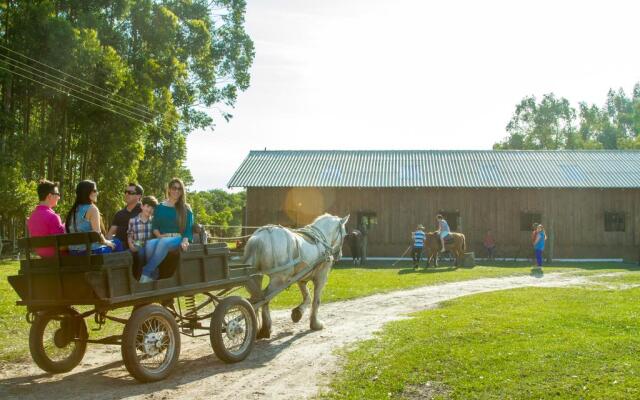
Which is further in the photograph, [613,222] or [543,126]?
[543,126]

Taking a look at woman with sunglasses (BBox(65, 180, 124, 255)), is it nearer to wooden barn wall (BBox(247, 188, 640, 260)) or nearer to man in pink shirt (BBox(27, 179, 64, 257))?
man in pink shirt (BBox(27, 179, 64, 257))

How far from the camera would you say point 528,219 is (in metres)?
30.9

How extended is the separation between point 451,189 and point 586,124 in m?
53.6

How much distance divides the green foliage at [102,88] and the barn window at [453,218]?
585 inches

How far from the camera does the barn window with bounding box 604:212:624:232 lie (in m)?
30.7

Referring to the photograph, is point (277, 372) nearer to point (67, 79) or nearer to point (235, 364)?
point (235, 364)

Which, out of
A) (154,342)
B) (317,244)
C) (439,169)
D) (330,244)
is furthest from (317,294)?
(439,169)

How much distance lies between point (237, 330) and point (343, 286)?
900 centimetres

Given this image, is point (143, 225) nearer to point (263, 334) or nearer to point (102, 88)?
point (263, 334)

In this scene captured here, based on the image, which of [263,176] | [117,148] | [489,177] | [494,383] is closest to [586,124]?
[489,177]

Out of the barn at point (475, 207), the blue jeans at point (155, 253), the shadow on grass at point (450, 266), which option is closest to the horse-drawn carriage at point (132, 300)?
the blue jeans at point (155, 253)

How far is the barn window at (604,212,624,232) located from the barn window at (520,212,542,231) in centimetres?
332

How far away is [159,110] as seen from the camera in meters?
30.2

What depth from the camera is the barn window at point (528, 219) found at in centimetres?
3072
